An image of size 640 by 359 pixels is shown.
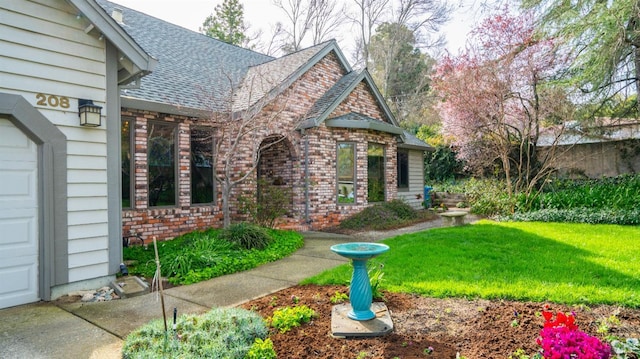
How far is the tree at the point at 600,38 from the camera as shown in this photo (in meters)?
8.41

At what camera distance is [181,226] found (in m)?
8.32

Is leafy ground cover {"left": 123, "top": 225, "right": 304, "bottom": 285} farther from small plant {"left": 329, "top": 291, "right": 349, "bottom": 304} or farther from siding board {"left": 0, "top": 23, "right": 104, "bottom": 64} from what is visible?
siding board {"left": 0, "top": 23, "right": 104, "bottom": 64}

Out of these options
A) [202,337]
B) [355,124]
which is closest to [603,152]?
[355,124]

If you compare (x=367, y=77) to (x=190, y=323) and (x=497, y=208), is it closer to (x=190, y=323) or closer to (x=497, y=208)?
(x=497, y=208)

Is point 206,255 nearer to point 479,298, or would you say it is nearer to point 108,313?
point 108,313

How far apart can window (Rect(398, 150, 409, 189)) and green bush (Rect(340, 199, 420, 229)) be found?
294 cm

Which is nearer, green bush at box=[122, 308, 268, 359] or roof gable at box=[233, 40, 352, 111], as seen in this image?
green bush at box=[122, 308, 268, 359]

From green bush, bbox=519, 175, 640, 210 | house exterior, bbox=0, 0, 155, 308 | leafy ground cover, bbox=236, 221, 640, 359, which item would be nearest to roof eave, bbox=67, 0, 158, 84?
house exterior, bbox=0, 0, 155, 308

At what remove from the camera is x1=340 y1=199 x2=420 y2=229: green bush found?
10.5 meters

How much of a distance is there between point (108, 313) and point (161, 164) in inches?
181

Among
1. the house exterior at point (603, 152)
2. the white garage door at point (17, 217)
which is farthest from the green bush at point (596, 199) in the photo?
the white garage door at point (17, 217)

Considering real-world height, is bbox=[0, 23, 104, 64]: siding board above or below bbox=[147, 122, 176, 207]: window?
above

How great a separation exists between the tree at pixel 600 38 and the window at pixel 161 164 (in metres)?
9.98

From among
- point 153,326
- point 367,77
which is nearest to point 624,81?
point 367,77
